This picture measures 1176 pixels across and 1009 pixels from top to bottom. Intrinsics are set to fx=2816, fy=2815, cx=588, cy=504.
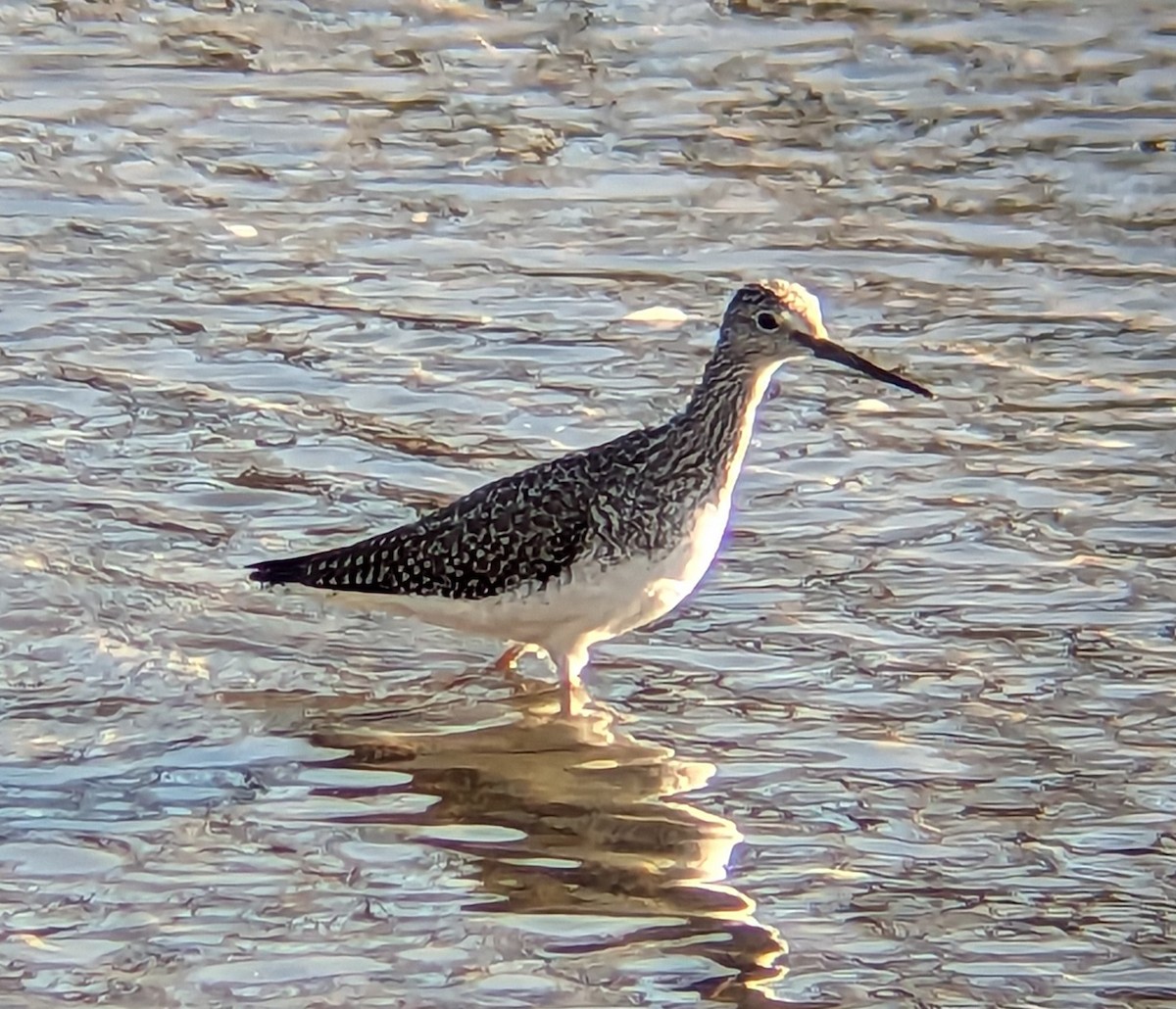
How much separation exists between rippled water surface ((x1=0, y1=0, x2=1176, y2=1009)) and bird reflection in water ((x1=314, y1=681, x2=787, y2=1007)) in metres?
0.02

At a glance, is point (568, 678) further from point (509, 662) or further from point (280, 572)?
point (280, 572)

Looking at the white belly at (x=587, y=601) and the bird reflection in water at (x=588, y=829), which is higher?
the white belly at (x=587, y=601)

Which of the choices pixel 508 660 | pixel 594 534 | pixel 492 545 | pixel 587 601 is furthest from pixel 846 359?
pixel 508 660

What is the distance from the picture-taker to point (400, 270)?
38.9ft

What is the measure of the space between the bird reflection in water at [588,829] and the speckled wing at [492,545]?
46 centimetres

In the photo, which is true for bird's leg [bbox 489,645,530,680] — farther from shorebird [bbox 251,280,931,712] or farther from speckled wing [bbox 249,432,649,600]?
speckled wing [bbox 249,432,649,600]

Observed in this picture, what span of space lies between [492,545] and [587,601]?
0.37 metres

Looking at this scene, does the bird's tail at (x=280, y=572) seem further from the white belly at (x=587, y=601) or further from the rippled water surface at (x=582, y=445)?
the rippled water surface at (x=582, y=445)

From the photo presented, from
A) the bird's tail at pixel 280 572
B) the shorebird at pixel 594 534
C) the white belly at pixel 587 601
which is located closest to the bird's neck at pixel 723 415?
the shorebird at pixel 594 534

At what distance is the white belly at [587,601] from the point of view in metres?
8.34

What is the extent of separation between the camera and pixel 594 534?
8438mm

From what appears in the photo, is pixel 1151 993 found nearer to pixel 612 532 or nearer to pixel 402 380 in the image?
pixel 612 532

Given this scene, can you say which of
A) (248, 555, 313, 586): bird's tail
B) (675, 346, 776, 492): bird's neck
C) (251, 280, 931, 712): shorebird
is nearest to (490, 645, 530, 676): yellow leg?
(251, 280, 931, 712): shorebird

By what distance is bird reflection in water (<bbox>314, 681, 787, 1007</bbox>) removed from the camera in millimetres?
7082
